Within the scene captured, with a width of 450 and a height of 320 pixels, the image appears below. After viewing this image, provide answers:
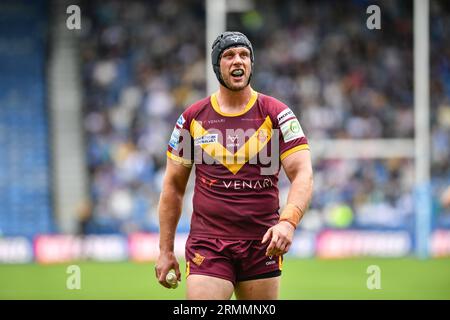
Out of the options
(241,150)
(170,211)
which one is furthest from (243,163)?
(170,211)

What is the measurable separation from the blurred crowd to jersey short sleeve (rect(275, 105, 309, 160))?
1384 cm

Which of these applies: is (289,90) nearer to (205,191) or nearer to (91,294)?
(91,294)

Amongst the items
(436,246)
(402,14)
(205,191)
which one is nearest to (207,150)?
(205,191)

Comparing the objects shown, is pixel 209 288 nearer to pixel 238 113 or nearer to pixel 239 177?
pixel 239 177

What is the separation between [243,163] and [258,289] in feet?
2.85

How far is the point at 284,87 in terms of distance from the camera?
72.9 feet

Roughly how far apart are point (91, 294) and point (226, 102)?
699 cm

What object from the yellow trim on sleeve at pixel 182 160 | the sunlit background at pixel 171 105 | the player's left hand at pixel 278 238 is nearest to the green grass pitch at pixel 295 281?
the sunlit background at pixel 171 105

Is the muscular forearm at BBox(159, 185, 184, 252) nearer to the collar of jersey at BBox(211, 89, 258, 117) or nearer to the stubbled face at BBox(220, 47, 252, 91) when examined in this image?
the collar of jersey at BBox(211, 89, 258, 117)

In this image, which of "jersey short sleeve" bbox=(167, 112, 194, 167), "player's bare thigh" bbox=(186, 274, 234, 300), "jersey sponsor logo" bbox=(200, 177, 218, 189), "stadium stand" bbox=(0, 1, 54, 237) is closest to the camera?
"player's bare thigh" bbox=(186, 274, 234, 300)

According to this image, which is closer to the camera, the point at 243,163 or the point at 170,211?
the point at 243,163

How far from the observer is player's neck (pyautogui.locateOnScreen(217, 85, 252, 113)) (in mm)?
6980

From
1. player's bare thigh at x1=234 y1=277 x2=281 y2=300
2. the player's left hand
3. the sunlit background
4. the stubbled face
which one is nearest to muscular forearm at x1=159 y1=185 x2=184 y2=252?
player's bare thigh at x1=234 y1=277 x2=281 y2=300
